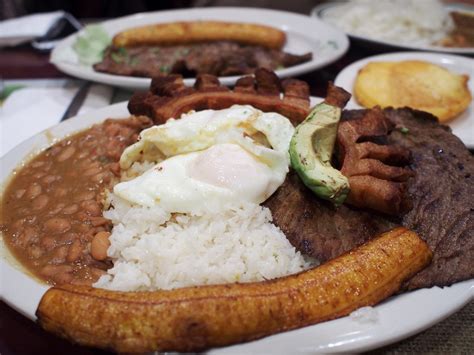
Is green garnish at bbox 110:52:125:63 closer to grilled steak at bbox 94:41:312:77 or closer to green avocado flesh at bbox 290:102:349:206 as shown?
grilled steak at bbox 94:41:312:77

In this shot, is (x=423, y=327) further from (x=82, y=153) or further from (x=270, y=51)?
(x=270, y=51)

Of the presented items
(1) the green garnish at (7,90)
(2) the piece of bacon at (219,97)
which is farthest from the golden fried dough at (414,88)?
(1) the green garnish at (7,90)

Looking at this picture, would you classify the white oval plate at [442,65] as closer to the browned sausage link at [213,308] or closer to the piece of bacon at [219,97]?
the piece of bacon at [219,97]


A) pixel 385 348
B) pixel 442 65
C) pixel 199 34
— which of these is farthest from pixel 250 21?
pixel 385 348

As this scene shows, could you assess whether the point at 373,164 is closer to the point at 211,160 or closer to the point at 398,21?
the point at 211,160

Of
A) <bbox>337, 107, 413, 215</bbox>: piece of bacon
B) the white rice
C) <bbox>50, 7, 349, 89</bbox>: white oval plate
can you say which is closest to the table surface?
<bbox>337, 107, 413, 215</bbox>: piece of bacon

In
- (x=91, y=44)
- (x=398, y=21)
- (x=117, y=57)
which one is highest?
(x=91, y=44)

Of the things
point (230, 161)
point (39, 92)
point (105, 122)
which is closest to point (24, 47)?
point (39, 92)
